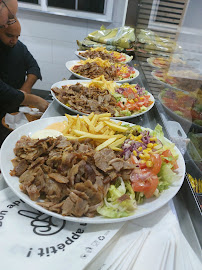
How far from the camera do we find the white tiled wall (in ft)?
15.6

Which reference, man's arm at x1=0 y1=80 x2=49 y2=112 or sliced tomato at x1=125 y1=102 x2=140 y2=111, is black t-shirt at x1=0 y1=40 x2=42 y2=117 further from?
sliced tomato at x1=125 y1=102 x2=140 y2=111

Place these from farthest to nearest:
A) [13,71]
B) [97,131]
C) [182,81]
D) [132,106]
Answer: [13,71], [132,106], [182,81], [97,131]

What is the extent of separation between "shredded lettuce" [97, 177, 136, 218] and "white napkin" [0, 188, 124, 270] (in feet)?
0.16

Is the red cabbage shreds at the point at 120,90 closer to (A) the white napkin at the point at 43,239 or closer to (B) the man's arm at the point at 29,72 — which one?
(A) the white napkin at the point at 43,239

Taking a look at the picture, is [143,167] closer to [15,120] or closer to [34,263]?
[34,263]

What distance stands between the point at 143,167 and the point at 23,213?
0.60 metres

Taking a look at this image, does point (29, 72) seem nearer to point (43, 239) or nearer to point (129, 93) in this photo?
point (129, 93)

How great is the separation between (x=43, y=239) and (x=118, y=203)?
33 centimetres

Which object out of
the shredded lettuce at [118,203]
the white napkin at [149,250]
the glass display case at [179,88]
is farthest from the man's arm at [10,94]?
the white napkin at [149,250]

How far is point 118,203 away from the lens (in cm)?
95

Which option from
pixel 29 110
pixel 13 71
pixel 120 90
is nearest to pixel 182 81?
pixel 120 90

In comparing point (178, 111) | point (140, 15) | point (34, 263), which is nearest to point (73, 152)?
point (34, 263)

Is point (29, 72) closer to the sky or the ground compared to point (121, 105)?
closer to the ground

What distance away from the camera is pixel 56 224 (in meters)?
0.92
